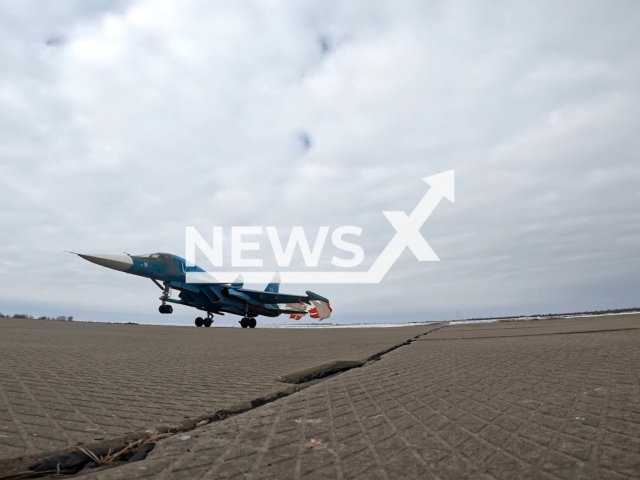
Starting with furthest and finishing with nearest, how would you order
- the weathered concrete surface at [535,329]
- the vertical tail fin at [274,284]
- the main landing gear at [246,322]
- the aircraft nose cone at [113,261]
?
1. the vertical tail fin at [274,284]
2. the main landing gear at [246,322]
3. the aircraft nose cone at [113,261]
4. the weathered concrete surface at [535,329]

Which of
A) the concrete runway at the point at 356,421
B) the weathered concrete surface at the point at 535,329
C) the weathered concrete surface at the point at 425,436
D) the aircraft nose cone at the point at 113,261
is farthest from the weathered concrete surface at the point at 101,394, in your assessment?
the aircraft nose cone at the point at 113,261

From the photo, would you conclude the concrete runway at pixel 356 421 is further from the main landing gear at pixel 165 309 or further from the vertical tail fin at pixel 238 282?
the vertical tail fin at pixel 238 282

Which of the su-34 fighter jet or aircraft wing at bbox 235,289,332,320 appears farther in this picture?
aircraft wing at bbox 235,289,332,320

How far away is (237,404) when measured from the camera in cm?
198

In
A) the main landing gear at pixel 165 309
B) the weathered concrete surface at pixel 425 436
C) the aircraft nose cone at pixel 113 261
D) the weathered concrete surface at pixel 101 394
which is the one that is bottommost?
the weathered concrete surface at pixel 425 436

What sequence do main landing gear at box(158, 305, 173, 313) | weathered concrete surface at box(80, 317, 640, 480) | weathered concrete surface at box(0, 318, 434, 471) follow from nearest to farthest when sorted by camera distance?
weathered concrete surface at box(80, 317, 640, 480), weathered concrete surface at box(0, 318, 434, 471), main landing gear at box(158, 305, 173, 313)

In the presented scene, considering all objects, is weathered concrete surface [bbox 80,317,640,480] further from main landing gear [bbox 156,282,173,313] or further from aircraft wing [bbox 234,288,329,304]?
aircraft wing [bbox 234,288,329,304]

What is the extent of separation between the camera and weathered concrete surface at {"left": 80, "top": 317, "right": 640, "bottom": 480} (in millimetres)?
1110

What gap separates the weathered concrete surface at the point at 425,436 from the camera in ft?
3.64

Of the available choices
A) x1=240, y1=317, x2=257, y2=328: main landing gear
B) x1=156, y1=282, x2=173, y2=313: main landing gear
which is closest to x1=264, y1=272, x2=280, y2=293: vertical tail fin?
x1=240, y1=317, x2=257, y2=328: main landing gear

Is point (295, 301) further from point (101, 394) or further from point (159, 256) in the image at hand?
point (101, 394)

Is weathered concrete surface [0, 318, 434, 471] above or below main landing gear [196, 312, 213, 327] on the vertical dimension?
below

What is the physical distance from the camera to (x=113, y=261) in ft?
55.0

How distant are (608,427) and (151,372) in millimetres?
2919
